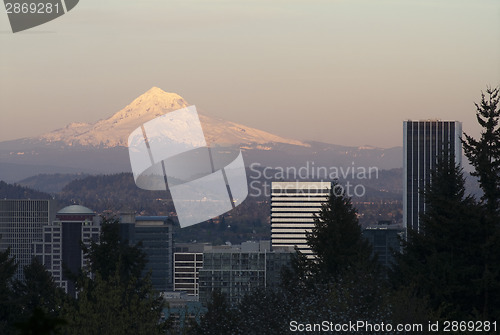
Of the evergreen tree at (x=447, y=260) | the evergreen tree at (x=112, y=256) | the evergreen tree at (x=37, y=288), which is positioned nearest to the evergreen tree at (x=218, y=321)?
the evergreen tree at (x=112, y=256)

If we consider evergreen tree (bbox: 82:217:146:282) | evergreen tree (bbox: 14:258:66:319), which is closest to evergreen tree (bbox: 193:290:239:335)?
evergreen tree (bbox: 82:217:146:282)

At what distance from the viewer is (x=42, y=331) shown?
12438mm

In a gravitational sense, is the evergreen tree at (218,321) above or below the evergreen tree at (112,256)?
below

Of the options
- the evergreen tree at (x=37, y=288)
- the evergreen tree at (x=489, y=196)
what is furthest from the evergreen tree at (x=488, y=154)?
the evergreen tree at (x=37, y=288)

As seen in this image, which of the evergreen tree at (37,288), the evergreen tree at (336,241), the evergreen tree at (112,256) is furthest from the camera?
the evergreen tree at (37,288)

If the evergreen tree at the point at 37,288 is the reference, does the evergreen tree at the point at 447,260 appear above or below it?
above

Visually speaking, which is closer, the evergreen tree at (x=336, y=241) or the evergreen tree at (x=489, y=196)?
the evergreen tree at (x=489, y=196)

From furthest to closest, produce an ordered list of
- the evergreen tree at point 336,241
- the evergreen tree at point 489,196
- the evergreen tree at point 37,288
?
the evergreen tree at point 37,288 < the evergreen tree at point 336,241 < the evergreen tree at point 489,196

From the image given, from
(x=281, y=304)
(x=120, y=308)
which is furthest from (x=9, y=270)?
(x=281, y=304)

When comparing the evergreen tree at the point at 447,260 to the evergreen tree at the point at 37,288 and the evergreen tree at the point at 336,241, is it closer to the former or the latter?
the evergreen tree at the point at 336,241

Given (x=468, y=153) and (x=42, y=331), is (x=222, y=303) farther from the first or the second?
(x=42, y=331)

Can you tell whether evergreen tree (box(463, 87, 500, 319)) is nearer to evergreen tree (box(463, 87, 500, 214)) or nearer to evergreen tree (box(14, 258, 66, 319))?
evergreen tree (box(463, 87, 500, 214))

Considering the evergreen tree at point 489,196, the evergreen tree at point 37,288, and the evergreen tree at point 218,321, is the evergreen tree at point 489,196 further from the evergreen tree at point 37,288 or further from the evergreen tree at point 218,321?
the evergreen tree at point 37,288

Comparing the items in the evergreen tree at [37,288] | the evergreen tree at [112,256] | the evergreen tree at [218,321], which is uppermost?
the evergreen tree at [112,256]
